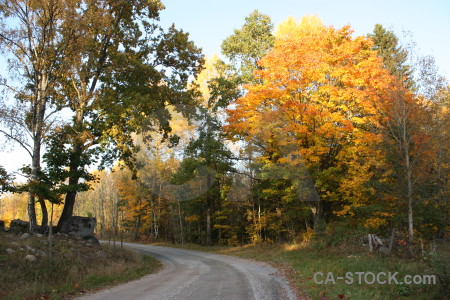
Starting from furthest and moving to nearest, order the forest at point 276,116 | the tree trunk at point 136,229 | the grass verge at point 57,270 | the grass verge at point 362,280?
the tree trunk at point 136,229
the forest at point 276,116
the grass verge at point 57,270
the grass verge at point 362,280

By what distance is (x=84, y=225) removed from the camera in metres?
17.0

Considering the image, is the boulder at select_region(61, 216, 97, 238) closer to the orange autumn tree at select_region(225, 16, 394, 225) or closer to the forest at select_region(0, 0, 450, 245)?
the forest at select_region(0, 0, 450, 245)

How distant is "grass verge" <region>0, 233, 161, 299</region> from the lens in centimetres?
830

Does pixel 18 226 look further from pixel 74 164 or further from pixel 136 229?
pixel 136 229

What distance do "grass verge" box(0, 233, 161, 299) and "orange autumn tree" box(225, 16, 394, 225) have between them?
965 centimetres

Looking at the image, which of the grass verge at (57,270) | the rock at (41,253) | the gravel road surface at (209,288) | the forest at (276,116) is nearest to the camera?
the gravel road surface at (209,288)

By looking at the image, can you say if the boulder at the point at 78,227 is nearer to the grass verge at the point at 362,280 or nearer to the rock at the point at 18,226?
the rock at the point at 18,226

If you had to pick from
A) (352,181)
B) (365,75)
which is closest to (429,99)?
(365,75)

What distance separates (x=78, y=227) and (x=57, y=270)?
700 cm

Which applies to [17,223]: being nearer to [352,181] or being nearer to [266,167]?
[266,167]

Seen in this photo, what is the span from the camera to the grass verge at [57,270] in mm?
8305

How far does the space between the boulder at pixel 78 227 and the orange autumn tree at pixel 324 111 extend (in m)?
10.3

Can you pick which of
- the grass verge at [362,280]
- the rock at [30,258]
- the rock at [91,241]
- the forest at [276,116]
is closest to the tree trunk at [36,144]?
the forest at [276,116]

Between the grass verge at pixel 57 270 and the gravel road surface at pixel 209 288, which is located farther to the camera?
the grass verge at pixel 57 270
